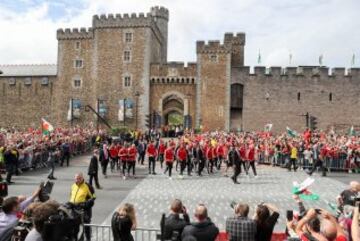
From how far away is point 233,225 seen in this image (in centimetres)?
671

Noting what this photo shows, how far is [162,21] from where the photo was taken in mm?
55031

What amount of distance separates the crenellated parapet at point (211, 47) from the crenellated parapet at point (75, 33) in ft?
35.9

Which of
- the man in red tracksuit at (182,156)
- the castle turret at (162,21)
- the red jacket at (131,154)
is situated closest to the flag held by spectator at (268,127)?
the castle turret at (162,21)

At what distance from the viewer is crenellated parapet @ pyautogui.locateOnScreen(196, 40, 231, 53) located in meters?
44.0

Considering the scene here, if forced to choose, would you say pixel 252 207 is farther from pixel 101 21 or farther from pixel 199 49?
pixel 101 21

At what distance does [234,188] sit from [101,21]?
32.4 m

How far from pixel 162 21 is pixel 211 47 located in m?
13.0

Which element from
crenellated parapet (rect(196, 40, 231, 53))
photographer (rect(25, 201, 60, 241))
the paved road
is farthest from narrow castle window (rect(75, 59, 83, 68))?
photographer (rect(25, 201, 60, 241))

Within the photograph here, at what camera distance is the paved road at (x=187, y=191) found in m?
12.9

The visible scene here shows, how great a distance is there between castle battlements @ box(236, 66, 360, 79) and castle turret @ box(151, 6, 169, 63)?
14.0 m

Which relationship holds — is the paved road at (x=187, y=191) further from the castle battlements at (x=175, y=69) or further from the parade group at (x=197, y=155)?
the castle battlements at (x=175, y=69)

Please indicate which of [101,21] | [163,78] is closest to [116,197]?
[163,78]

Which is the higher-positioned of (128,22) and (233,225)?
(128,22)

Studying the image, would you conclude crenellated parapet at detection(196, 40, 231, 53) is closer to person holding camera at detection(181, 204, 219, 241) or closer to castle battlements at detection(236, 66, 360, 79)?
castle battlements at detection(236, 66, 360, 79)
